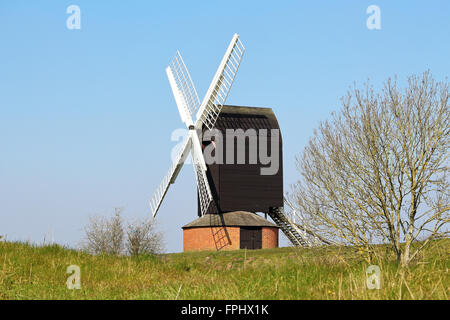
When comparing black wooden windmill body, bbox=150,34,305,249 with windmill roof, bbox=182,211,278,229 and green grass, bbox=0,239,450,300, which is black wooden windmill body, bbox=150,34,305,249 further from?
green grass, bbox=0,239,450,300

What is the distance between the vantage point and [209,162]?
3381 centimetres

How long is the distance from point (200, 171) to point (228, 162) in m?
1.99

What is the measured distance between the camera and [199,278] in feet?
28.9

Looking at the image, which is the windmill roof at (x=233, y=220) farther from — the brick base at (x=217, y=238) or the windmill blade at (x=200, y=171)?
the windmill blade at (x=200, y=171)

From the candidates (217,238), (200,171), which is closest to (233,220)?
(217,238)

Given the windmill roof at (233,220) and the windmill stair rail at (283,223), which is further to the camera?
the windmill stair rail at (283,223)

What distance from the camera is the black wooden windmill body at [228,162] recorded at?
33.3 m

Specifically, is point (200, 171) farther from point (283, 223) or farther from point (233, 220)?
point (283, 223)

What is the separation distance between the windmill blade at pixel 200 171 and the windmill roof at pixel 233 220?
1517 millimetres

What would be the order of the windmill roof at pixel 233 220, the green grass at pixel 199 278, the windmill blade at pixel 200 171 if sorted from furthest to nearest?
the windmill roof at pixel 233 220, the windmill blade at pixel 200 171, the green grass at pixel 199 278

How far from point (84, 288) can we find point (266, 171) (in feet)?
87.3

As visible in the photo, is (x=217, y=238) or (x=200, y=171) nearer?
(x=200, y=171)

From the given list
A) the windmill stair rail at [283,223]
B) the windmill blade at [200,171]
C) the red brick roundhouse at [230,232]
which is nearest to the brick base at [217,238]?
the red brick roundhouse at [230,232]
